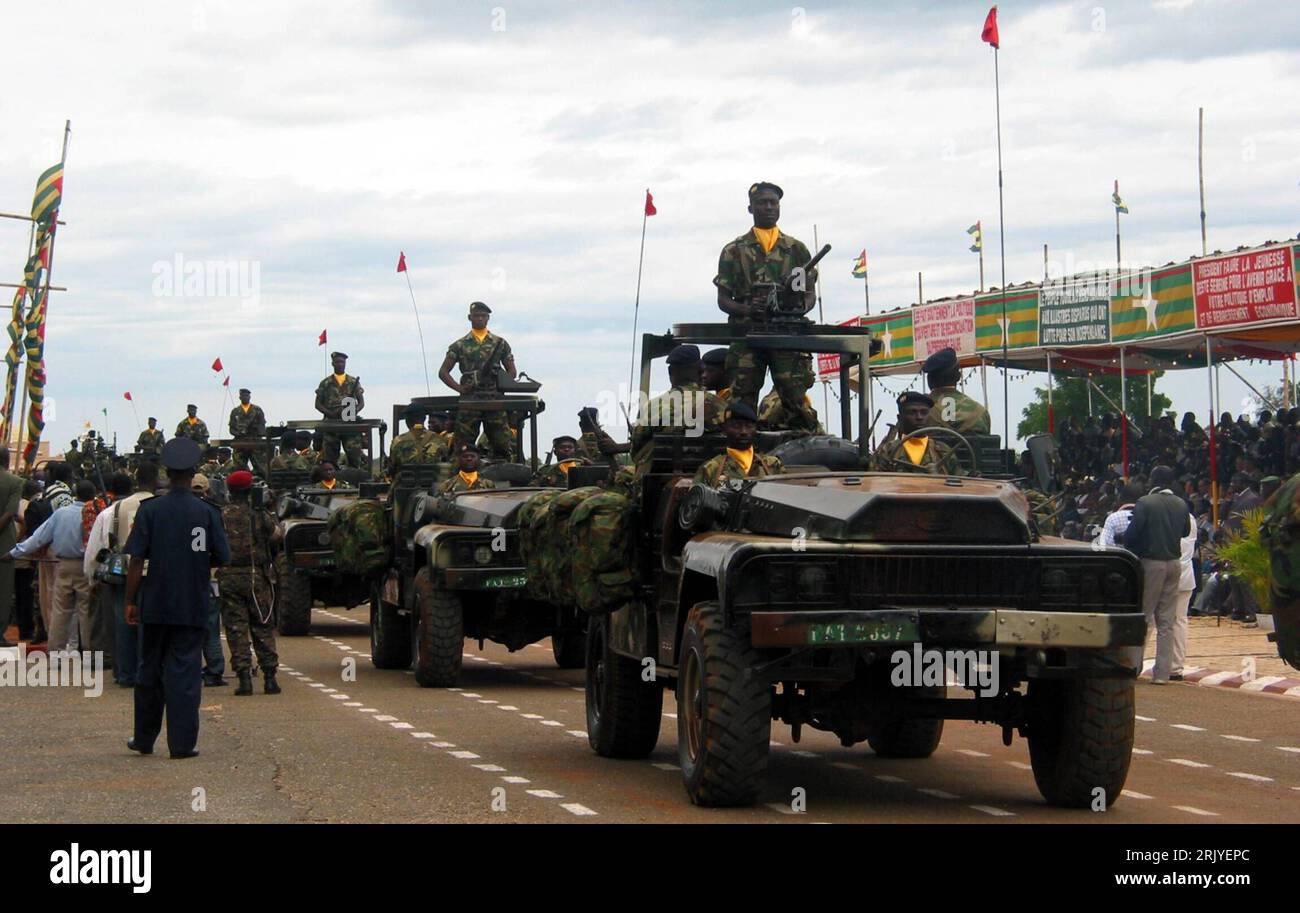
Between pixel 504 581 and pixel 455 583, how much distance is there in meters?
0.41

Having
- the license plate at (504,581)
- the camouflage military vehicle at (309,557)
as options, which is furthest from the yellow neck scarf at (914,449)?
the camouflage military vehicle at (309,557)

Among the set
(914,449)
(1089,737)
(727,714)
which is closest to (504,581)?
(914,449)

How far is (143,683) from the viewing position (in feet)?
40.6

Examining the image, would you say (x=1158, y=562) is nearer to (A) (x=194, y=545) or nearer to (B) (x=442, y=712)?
(B) (x=442, y=712)

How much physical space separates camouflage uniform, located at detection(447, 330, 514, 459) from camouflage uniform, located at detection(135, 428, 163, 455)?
1674cm

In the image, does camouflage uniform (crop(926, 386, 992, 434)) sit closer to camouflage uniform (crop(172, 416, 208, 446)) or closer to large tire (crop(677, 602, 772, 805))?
large tire (crop(677, 602, 772, 805))

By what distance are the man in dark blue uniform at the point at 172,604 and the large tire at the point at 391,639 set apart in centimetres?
726

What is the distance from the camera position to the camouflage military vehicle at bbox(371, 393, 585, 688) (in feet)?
56.0

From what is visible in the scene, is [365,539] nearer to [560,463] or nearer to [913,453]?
[560,463]

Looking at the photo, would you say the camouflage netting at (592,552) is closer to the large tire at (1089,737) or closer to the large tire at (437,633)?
the large tire at (1089,737)

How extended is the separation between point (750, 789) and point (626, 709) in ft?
8.67

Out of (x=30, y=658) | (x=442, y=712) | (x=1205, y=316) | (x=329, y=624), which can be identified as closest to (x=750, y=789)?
(x=442, y=712)

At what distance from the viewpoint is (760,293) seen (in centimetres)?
1227

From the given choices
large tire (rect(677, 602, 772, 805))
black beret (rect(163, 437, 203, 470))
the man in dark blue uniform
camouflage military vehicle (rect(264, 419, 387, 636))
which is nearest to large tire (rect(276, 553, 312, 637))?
camouflage military vehicle (rect(264, 419, 387, 636))
